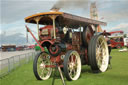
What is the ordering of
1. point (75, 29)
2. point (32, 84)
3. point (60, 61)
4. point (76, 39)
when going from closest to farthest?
point (32, 84), point (60, 61), point (76, 39), point (75, 29)

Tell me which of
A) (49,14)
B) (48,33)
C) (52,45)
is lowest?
(52,45)

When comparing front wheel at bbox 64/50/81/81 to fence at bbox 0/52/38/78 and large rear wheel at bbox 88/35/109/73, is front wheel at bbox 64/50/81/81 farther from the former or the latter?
fence at bbox 0/52/38/78

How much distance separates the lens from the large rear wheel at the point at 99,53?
22.3 feet

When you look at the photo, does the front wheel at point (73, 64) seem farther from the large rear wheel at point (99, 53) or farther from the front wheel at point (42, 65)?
the front wheel at point (42, 65)

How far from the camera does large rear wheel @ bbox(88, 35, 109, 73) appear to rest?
6.79m


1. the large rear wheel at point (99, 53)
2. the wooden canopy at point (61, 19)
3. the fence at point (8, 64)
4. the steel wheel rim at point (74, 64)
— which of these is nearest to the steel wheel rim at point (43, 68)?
the steel wheel rim at point (74, 64)

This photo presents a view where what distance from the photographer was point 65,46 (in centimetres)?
667

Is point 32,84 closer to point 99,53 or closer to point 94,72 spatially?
point 94,72

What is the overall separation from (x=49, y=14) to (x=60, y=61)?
1.99 meters

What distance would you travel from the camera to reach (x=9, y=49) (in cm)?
5619

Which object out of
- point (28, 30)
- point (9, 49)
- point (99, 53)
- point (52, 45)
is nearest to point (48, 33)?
point (52, 45)

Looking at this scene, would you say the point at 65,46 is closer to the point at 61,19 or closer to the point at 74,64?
the point at 74,64

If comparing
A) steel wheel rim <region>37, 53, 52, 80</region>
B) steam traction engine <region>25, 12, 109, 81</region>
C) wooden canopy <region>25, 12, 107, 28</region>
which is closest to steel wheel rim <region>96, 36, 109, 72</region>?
steam traction engine <region>25, 12, 109, 81</region>

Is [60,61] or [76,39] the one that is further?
[76,39]
